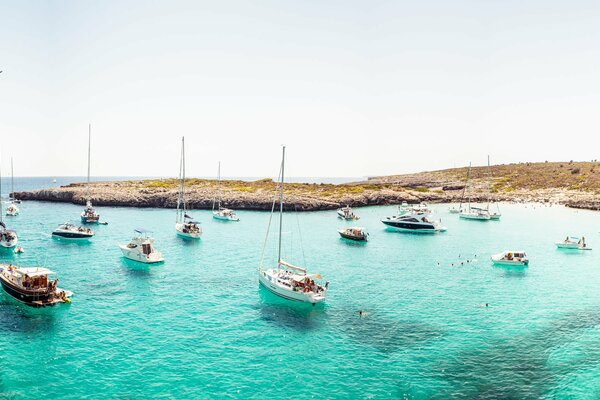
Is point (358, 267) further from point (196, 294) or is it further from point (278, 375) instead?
point (278, 375)

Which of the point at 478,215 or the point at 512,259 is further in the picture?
the point at 478,215

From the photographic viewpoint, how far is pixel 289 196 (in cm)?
16262

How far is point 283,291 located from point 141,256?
3109 centimetres

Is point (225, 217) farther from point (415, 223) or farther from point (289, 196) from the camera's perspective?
point (415, 223)

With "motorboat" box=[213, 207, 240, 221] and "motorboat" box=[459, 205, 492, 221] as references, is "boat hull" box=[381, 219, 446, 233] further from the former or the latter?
"motorboat" box=[213, 207, 240, 221]

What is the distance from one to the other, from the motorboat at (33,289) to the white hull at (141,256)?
64.7 ft

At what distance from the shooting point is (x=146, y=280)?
62.6 meters

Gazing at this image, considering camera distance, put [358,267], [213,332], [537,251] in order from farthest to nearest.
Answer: [537,251], [358,267], [213,332]

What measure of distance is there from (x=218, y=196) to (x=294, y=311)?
11682cm

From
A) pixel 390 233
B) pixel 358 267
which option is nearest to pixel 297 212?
pixel 390 233

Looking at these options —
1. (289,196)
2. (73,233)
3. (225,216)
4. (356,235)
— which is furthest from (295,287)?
(289,196)

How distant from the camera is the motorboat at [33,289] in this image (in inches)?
1921

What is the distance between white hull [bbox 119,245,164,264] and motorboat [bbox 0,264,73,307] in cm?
1973

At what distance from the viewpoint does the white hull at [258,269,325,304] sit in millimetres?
50719
